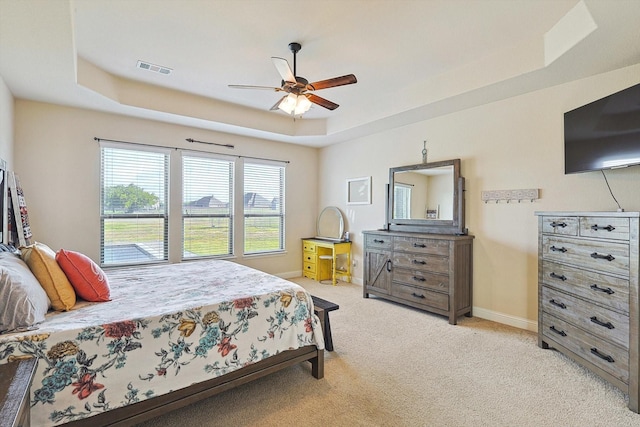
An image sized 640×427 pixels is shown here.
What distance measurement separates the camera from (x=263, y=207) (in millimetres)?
5480

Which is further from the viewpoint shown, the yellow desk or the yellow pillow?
the yellow desk

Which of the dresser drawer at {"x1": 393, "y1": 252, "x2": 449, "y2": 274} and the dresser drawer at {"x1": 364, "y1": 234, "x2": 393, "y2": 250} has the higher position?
the dresser drawer at {"x1": 364, "y1": 234, "x2": 393, "y2": 250}

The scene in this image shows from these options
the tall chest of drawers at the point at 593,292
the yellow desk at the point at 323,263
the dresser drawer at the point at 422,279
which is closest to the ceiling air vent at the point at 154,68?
the yellow desk at the point at 323,263

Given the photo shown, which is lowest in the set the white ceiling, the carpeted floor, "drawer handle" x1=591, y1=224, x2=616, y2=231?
the carpeted floor

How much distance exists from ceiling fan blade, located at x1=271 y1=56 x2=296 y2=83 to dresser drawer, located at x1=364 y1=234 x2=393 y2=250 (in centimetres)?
243

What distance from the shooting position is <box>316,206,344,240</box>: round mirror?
565cm

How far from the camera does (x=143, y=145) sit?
4230 millimetres

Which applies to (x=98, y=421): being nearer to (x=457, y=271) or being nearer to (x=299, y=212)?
(x=457, y=271)

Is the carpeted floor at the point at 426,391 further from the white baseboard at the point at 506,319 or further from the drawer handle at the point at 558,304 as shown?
the drawer handle at the point at 558,304

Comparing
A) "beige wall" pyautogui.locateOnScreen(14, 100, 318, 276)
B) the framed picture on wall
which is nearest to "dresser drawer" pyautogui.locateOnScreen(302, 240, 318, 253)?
the framed picture on wall

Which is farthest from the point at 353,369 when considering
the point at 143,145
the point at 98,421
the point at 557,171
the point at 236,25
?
the point at 143,145

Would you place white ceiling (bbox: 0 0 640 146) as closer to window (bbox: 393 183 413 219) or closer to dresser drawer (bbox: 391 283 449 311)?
window (bbox: 393 183 413 219)

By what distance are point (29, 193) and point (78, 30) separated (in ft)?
6.84

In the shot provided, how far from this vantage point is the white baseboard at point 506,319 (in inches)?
128
